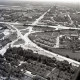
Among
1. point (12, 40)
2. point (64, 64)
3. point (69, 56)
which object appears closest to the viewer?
point (64, 64)

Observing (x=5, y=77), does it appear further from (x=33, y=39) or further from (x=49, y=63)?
(x=33, y=39)

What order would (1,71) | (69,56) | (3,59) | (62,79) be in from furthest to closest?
(69,56), (3,59), (1,71), (62,79)

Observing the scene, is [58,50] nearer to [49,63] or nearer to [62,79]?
[49,63]

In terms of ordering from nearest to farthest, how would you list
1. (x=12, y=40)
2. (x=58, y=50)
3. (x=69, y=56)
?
(x=69, y=56), (x=58, y=50), (x=12, y=40)

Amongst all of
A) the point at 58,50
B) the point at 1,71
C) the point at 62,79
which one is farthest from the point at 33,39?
the point at 62,79

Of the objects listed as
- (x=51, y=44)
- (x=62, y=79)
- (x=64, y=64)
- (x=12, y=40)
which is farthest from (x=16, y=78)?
(x=12, y=40)

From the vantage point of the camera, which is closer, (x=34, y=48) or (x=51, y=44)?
(x=34, y=48)

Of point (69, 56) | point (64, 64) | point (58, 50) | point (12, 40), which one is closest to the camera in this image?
point (64, 64)

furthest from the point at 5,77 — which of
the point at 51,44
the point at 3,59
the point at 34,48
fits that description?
the point at 51,44
